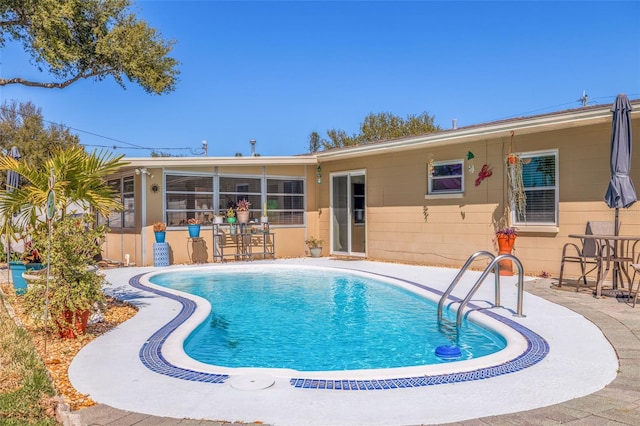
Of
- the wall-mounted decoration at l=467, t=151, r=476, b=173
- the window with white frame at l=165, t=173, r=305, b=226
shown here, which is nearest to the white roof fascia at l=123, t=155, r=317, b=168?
the window with white frame at l=165, t=173, r=305, b=226

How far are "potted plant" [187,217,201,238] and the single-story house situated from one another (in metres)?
0.19

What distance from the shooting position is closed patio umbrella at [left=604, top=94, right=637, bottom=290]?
6.64m

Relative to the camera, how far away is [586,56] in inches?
666

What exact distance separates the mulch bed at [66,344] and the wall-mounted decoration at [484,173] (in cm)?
710

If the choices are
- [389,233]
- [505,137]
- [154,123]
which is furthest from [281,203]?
[154,123]

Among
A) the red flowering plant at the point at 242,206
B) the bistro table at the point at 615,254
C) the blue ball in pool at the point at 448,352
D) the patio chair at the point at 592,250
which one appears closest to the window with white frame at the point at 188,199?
the red flowering plant at the point at 242,206

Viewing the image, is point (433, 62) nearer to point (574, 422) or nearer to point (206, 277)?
point (206, 277)

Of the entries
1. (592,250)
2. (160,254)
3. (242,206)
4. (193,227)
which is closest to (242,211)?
(242,206)

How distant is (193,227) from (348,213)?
4106mm

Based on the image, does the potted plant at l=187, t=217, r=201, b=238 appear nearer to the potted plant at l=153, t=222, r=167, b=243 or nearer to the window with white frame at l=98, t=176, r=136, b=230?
the potted plant at l=153, t=222, r=167, b=243

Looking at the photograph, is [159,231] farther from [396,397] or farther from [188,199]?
[396,397]

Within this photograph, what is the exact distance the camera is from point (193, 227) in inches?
464

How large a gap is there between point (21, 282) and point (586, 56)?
18160 millimetres

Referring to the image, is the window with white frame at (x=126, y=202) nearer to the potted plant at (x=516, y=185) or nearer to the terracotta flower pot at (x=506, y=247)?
the terracotta flower pot at (x=506, y=247)
